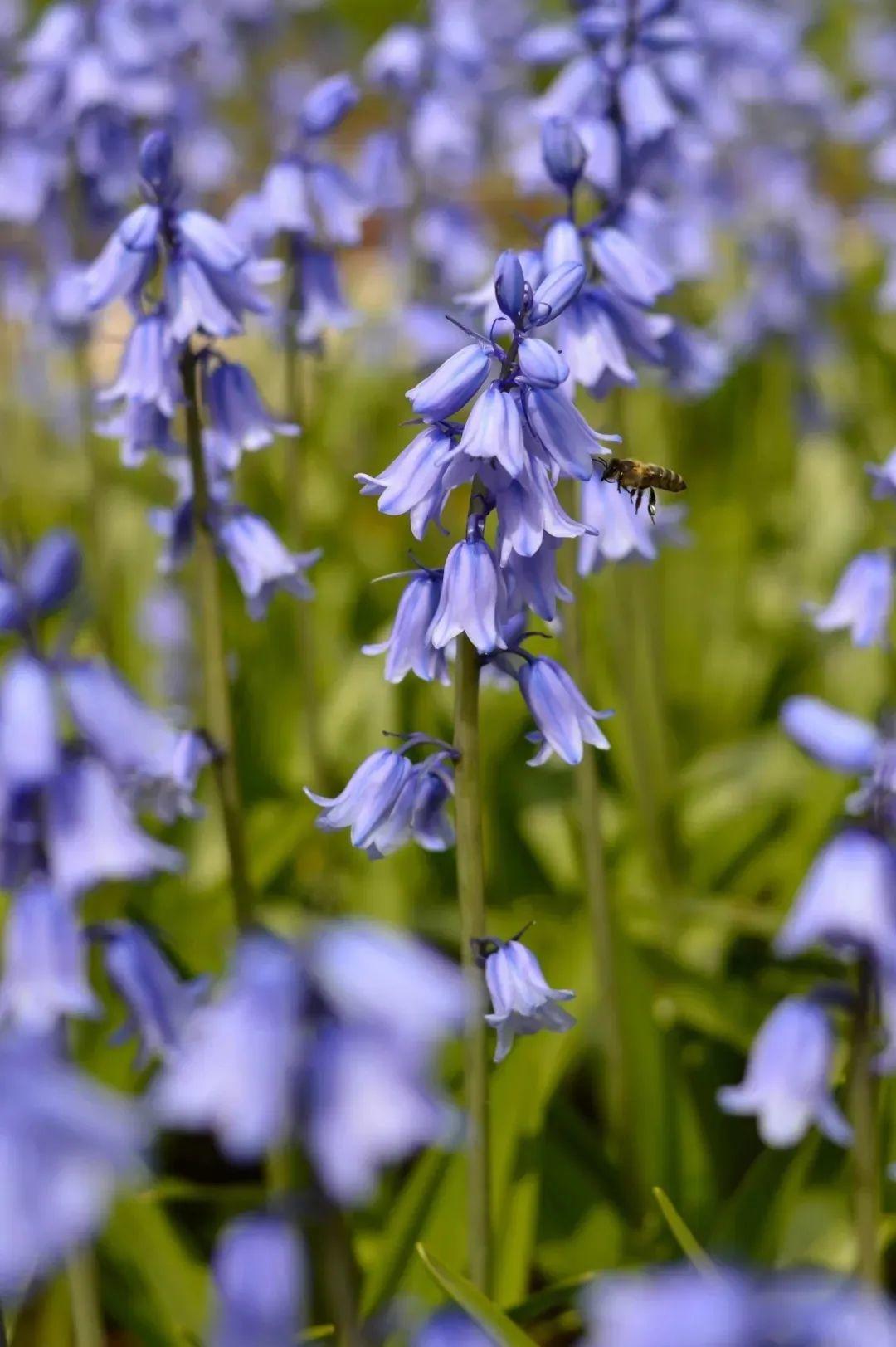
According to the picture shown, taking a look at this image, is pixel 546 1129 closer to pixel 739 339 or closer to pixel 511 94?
pixel 739 339

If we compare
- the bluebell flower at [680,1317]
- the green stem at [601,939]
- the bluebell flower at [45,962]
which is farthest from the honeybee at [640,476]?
the bluebell flower at [680,1317]

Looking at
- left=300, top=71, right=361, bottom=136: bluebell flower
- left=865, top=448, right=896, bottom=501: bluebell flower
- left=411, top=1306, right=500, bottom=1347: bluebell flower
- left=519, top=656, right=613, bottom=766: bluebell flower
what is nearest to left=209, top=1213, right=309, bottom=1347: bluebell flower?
left=411, top=1306, right=500, bottom=1347: bluebell flower

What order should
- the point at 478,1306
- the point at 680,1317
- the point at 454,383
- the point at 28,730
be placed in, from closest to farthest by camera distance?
the point at 680,1317
the point at 28,730
the point at 454,383
the point at 478,1306

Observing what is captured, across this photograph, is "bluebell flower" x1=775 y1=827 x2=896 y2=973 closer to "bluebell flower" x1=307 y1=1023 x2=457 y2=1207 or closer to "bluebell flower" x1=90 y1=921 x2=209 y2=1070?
"bluebell flower" x1=90 y1=921 x2=209 y2=1070

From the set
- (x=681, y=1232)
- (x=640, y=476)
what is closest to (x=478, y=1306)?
(x=681, y=1232)

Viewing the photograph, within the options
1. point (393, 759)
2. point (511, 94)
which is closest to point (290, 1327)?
point (393, 759)

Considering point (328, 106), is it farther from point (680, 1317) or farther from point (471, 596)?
point (680, 1317)

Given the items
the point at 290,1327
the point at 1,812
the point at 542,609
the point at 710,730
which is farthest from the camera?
the point at 710,730
